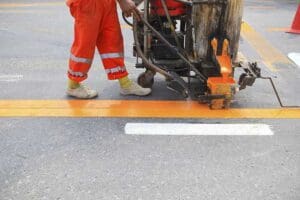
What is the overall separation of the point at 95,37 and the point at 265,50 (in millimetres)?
2618

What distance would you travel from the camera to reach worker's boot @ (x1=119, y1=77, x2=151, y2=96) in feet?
13.0

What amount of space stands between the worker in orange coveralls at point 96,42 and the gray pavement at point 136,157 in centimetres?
16

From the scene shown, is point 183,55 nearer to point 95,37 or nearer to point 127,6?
point 127,6

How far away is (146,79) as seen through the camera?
4.06 m

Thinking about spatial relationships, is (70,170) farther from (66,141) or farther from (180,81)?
(180,81)

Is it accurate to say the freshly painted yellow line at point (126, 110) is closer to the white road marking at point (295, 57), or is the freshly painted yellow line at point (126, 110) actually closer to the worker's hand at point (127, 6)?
the worker's hand at point (127, 6)

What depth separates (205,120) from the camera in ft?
11.6

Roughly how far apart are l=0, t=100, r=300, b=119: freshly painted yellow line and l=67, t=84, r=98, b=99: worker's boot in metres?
0.06

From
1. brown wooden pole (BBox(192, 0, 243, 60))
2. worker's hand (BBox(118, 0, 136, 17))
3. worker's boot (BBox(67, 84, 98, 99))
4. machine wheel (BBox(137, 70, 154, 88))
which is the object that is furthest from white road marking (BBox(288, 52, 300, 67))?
worker's boot (BBox(67, 84, 98, 99))

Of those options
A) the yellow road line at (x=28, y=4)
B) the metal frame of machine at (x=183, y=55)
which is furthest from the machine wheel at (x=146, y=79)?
the yellow road line at (x=28, y=4)

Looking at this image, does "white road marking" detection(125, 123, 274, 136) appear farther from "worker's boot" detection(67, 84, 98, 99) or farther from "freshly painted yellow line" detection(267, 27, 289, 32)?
"freshly painted yellow line" detection(267, 27, 289, 32)

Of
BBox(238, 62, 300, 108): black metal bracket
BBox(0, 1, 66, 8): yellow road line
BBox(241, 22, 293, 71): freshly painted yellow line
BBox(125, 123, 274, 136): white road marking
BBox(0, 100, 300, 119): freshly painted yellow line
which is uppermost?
BBox(238, 62, 300, 108): black metal bracket

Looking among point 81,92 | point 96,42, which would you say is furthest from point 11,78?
point 96,42

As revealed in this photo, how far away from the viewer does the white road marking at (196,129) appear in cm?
334
